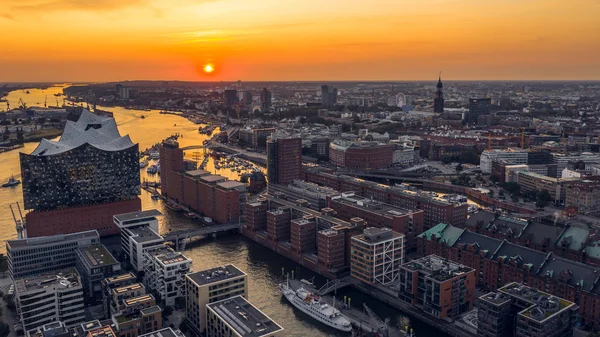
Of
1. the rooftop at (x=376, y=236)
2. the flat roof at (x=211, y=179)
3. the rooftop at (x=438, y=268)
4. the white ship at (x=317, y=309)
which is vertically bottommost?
the white ship at (x=317, y=309)

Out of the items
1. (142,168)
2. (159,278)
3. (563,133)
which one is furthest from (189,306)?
(563,133)

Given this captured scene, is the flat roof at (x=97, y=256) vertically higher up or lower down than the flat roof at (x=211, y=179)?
lower down

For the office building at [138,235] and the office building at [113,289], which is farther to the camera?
the office building at [138,235]

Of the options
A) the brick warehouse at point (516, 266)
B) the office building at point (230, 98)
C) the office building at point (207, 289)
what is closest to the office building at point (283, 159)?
the brick warehouse at point (516, 266)

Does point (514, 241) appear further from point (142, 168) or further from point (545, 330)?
point (142, 168)

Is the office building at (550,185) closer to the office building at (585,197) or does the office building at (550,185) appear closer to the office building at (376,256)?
the office building at (585,197)

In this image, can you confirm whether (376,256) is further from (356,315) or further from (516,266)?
(516,266)
